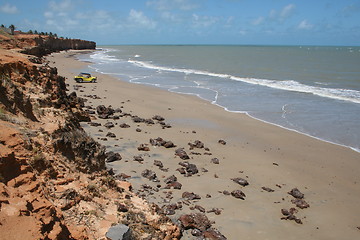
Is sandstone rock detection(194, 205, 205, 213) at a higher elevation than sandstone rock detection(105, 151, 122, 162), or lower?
lower

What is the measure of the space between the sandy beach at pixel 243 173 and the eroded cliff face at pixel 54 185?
2076mm

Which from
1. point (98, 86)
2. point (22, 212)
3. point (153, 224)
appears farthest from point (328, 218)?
point (98, 86)

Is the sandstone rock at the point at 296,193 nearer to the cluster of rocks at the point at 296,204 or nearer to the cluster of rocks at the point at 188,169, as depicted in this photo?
the cluster of rocks at the point at 296,204

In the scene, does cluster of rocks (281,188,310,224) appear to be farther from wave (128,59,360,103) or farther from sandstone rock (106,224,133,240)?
wave (128,59,360,103)

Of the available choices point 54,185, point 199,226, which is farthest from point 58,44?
point 54,185

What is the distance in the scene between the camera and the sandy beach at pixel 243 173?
937 cm

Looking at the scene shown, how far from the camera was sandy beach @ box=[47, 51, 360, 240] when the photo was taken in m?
9.37

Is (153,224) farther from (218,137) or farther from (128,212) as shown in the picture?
(218,137)

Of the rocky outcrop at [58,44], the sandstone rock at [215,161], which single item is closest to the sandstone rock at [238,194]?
the sandstone rock at [215,161]

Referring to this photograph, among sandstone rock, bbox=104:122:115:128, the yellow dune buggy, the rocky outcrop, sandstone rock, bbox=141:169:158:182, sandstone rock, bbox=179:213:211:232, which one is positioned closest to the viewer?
sandstone rock, bbox=179:213:211:232

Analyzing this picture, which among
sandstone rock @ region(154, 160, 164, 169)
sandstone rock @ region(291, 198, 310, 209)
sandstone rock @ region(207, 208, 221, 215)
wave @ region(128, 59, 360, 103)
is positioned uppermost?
wave @ region(128, 59, 360, 103)

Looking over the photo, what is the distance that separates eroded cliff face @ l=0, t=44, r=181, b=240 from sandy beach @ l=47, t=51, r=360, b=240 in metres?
2.08

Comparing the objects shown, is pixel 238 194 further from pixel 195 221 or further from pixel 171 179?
pixel 195 221

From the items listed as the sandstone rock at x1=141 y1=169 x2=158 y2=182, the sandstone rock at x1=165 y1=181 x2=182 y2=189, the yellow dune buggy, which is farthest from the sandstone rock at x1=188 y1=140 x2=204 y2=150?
the yellow dune buggy
